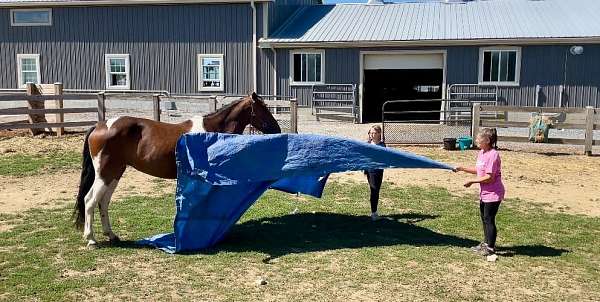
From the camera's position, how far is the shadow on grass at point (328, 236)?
6.54m

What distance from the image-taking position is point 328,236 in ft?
23.2

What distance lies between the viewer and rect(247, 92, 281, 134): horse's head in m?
7.29

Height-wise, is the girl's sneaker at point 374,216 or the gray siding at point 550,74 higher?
the gray siding at point 550,74

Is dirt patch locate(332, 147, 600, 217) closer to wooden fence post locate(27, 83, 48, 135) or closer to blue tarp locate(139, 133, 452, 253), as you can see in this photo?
blue tarp locate(139, 133, 452, 253)

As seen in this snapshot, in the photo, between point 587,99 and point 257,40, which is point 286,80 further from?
point 587,99

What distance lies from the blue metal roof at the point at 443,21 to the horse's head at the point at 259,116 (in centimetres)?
1404

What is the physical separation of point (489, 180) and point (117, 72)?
65.6ft

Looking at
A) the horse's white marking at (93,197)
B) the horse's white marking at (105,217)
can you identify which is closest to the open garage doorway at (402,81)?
the horse's white marking at (105,217)

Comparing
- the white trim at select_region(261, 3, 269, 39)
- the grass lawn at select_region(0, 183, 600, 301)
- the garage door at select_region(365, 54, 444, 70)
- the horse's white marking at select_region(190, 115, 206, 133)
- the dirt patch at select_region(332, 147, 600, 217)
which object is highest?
the white trim at select_region(261, 3, 269, 39)

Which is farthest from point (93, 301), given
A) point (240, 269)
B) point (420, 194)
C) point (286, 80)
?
point (286, 80)

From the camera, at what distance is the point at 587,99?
1980 centimetres

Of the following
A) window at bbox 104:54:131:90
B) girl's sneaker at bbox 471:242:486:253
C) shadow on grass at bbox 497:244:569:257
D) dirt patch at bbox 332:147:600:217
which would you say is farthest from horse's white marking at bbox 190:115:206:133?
window at bbox 104:54:131:90

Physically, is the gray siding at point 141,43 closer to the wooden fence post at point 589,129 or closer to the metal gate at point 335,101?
the metal gate at point 335,101

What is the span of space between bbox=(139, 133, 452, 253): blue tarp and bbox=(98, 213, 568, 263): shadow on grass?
358mm
